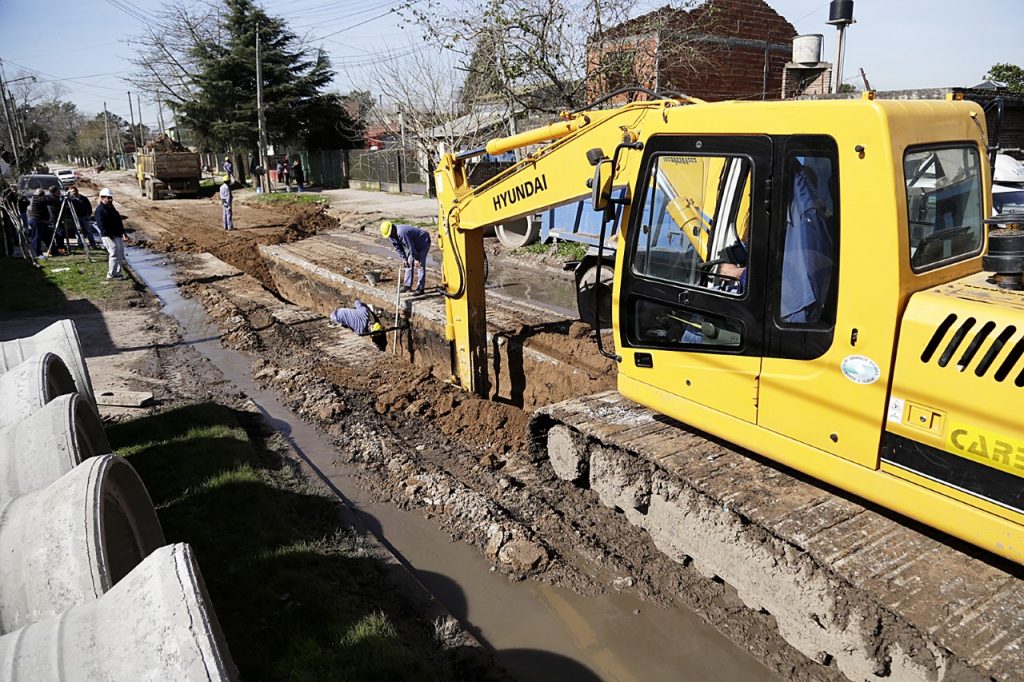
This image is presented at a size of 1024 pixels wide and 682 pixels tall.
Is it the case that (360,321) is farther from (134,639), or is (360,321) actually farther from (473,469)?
(134,639)

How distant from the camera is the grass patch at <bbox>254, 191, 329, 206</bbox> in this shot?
29.3 metres

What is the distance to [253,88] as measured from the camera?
125 ft

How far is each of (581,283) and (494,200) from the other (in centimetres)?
367

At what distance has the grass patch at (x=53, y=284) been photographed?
12766 millimetres

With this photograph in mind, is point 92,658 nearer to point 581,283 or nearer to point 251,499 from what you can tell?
point 251,499

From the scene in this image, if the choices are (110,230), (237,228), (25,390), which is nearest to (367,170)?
(237,228)

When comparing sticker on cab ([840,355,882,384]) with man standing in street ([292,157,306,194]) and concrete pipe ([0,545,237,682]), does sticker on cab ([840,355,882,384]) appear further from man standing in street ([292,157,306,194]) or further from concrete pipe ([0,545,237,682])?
man standing in street ([292,157,306,194])

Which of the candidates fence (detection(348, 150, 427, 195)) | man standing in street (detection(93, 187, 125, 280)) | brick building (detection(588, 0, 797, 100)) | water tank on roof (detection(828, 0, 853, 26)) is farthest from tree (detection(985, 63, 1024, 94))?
man standing in street (detection(93, 187, 125, 280))

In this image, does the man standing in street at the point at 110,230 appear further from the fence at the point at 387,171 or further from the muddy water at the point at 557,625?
the fence at the point at 387,171

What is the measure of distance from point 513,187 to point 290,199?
27.0 meters

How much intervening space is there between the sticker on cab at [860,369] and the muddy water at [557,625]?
1.82 metres

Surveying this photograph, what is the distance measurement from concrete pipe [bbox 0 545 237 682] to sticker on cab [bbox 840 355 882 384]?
10.1 feet

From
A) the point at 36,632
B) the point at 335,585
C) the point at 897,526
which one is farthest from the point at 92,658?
the point at 897,526

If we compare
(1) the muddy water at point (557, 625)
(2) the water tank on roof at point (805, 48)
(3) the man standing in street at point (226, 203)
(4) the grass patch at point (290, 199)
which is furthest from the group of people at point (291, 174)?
(1) the muddy water at point (557, 625)
